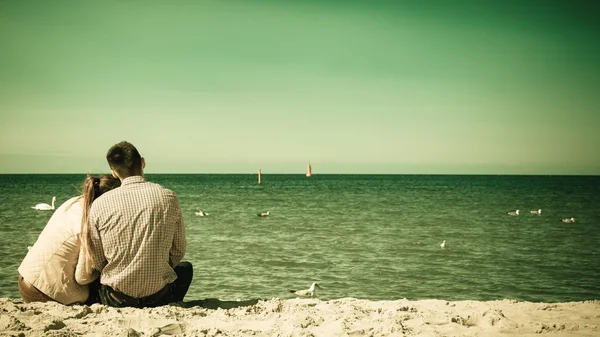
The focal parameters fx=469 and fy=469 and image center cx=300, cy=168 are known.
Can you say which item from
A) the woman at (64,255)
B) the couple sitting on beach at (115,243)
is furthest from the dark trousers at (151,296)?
the woman at (64,255)

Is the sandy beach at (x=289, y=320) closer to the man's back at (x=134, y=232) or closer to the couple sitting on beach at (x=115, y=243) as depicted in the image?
the couple sitting on beach at (x=115, y=243)

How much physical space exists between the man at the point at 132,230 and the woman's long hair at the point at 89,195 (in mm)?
49

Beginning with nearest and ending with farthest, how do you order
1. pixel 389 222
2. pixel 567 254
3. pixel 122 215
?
pixel 122 215
pixel 567 254
pixel 389 222

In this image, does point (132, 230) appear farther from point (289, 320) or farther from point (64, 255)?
point (289, 320)

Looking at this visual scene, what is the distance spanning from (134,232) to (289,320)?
1.67 meters

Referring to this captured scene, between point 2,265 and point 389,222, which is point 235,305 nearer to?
point 2,265

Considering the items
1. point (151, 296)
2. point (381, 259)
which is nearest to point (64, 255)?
point (151, 296)

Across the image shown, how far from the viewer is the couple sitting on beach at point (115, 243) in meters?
4.12

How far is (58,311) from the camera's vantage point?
4.27 metres

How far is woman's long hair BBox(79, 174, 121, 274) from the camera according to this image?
4.15 meters

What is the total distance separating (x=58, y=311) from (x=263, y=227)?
572 inches

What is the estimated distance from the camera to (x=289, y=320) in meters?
4.51

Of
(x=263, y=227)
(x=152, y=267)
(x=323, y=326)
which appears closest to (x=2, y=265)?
(x=152, y=267)

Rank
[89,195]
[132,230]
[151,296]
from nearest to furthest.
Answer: [132,230], [89,195], [151,296]
